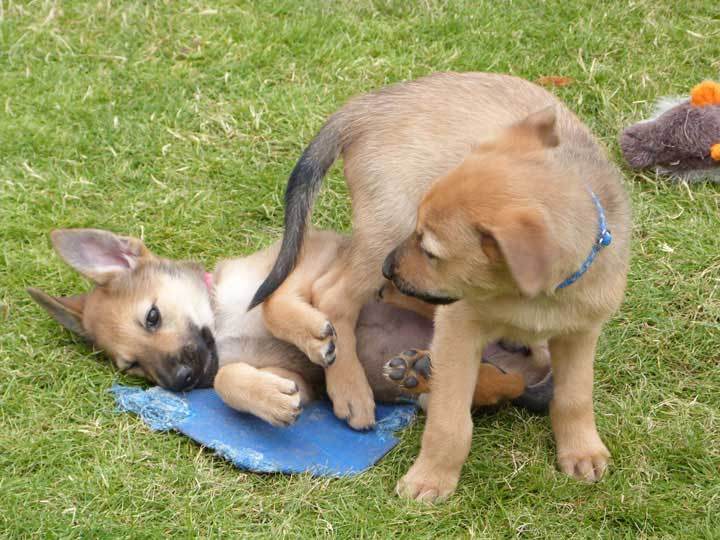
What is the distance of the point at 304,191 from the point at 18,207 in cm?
221

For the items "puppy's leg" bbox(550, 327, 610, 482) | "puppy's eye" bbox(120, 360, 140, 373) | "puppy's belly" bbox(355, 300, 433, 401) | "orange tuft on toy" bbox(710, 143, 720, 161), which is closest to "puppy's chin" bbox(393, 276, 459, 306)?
"puppy's leg" bbox(550, 327, 610, 482)

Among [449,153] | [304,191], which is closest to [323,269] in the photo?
[304,191]

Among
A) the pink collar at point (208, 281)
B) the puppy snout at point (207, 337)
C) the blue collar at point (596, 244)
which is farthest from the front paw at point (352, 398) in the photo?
the blue collar at point (596, 244)

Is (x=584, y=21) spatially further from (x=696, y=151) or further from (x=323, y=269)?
(x=323, y=269)

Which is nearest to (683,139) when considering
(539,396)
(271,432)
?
(539,396)

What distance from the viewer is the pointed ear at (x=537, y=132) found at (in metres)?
3.85

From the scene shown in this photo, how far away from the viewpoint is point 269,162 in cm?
640

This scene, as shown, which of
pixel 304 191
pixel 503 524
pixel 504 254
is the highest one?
pixel 504 254

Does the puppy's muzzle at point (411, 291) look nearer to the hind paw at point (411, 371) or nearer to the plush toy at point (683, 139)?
the hind paw at point (411, 371)

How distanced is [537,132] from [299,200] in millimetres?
1330

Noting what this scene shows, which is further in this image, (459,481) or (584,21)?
(584,21)

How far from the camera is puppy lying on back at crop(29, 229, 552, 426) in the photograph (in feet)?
14.9

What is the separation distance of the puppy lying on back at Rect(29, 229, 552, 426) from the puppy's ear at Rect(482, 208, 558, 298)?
1249 mm

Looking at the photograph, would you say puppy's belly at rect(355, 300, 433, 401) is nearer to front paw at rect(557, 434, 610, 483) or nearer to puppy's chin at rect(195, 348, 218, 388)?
puppy's chin at rect(195, 348, 218, 388)
